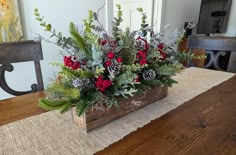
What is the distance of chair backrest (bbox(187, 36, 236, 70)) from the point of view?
1375 mm

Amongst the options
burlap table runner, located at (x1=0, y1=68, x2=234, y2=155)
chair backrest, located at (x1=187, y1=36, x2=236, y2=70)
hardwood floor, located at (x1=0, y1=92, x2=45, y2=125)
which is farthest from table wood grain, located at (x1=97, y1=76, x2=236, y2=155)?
chair backrest, located at (x1=187, y1=36, x2=236, y2=70)

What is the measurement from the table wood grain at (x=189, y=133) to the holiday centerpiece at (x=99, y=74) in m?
0.12

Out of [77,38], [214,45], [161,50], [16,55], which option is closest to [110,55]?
[77,38]

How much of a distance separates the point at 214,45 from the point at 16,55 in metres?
1.40

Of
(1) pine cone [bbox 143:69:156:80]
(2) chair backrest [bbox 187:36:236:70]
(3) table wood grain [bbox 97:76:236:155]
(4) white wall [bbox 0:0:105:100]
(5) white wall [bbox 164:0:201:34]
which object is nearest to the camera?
(3) table wood grain [bbox 97:76:236:155]

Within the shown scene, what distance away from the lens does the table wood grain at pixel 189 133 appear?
0.52 meters

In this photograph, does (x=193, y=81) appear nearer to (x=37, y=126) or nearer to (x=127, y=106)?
(x=127, y=106)

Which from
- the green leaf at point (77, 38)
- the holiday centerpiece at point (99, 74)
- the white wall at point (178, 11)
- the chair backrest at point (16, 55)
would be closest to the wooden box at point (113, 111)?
the holiday centerpiece at point (99, 74)

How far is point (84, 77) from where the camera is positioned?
0.57m

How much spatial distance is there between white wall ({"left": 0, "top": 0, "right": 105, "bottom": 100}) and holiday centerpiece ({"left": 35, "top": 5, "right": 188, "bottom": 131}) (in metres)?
1.18

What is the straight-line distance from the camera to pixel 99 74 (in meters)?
0.57

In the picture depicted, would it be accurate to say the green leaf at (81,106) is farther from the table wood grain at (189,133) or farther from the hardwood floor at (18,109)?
the hardwood floor at (18,109)

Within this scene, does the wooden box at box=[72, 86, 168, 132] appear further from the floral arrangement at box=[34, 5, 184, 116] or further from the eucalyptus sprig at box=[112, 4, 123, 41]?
the eucalyptus sprig at box=[112, 4, 123, 41]

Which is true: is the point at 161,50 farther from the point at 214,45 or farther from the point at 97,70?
the point at 214,45
